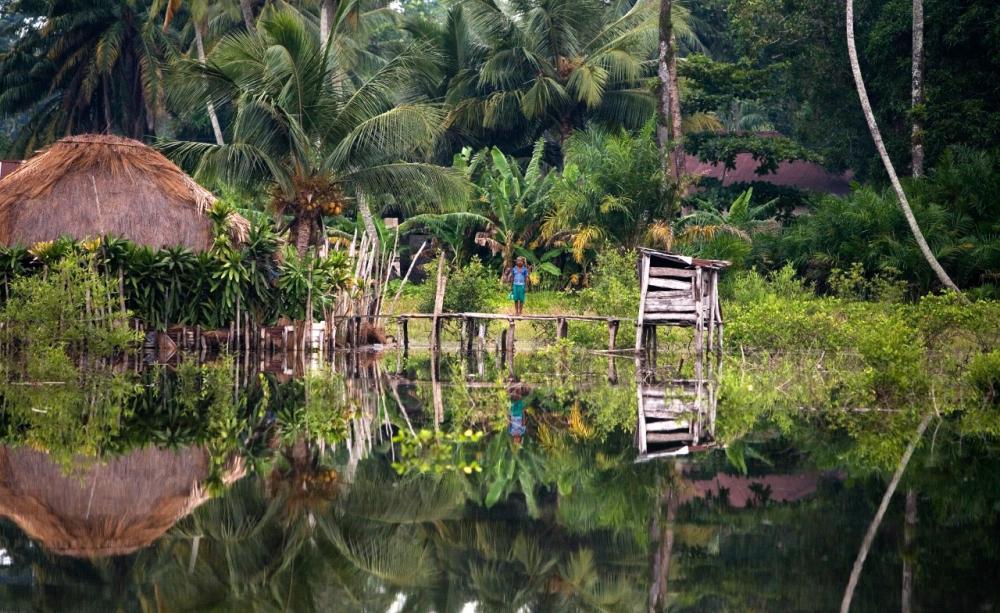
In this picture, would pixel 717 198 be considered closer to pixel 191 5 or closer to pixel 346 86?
pixel 346 86

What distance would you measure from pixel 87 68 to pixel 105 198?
18847mm

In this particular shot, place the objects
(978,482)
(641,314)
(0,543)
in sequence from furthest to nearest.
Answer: (641,314) → (978,482) → (0,543)

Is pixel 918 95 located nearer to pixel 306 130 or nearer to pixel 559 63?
pixel 559 63

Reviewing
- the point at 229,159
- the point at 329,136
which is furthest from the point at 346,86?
the point at 229,159

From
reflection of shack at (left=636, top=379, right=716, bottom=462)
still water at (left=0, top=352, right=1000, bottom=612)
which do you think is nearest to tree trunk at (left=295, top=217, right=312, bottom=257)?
reflection of shack at (left=636, top=379, right=716, bottom=462)

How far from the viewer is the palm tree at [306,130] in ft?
77.4

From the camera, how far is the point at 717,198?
34.2m

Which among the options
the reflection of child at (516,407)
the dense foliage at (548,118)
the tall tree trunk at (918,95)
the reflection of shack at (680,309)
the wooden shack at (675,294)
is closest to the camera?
the reflection of child at (516,407)

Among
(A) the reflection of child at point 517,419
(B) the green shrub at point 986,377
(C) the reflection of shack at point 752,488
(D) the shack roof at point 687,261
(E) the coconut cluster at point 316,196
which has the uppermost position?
(E) the coconut cluster at point 316,196

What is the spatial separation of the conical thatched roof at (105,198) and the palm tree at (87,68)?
51.2 feet

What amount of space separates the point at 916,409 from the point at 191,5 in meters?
26.0

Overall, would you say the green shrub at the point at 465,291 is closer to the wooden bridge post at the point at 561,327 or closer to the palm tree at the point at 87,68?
the wooden bridge post at the point at 561,327

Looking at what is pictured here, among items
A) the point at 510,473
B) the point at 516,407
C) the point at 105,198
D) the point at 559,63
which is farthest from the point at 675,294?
the point at 559,63

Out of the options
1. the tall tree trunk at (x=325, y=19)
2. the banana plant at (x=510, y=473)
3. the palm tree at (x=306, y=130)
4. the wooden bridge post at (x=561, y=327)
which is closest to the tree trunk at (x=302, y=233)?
the palm tree at (x=306, y=130)
